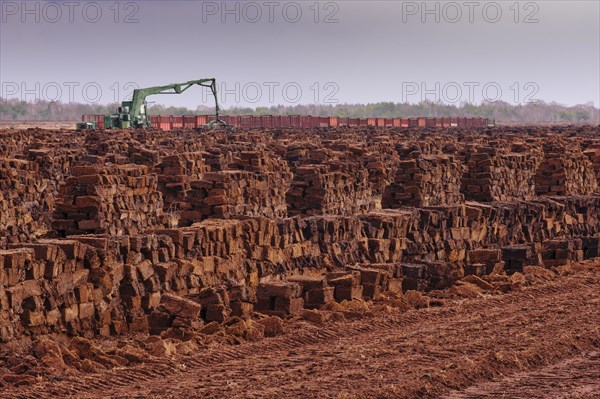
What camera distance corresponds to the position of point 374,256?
73.2ft

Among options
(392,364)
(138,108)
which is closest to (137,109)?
(138,108)

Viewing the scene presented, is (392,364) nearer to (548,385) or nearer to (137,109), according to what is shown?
(548,385)

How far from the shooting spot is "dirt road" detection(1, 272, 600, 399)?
1214cm

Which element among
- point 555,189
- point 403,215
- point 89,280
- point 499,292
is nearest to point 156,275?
point 89,280

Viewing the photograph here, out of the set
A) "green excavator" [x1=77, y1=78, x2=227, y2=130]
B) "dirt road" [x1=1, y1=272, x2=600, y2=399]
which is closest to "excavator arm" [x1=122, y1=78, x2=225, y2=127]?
"green excavator" [x1=77, y1=78, x2=227, y2=130]

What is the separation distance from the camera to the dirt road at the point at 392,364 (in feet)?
39.8

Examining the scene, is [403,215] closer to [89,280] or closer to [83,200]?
[83,200]

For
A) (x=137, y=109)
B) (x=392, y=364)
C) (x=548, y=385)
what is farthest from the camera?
(x=137, y=109)

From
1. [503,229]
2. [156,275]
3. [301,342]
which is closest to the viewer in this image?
[301,342]

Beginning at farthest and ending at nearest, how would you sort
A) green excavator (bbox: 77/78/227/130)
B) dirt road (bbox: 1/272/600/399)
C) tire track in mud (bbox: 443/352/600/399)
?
green excavator (bbox: 77/78/227/130) → tire track in mud (bbox: 443/352/600/399) → dirt road (bbox: 1/272/600/399)

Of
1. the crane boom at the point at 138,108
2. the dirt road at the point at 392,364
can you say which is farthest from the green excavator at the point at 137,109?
the dirt road at the point at 392,364

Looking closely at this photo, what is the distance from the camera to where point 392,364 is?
13.3m

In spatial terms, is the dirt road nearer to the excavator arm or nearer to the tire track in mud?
the tire track in mud

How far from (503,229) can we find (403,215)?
3.94m
